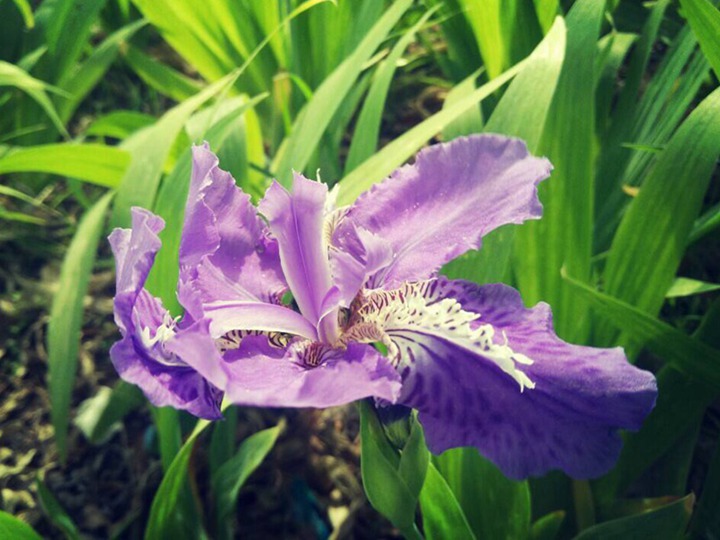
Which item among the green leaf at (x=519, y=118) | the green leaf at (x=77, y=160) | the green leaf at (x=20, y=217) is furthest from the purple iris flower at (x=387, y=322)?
the green leaf at (x=20, y=217)

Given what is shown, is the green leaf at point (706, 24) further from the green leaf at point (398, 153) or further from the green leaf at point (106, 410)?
the green leaf at point (106, 410)

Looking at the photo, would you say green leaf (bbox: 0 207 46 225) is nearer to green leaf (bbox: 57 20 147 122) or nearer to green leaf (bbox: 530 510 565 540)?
green leaf (bbox: 57 20 147 122)

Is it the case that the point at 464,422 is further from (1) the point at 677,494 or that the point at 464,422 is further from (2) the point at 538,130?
(1) the point at 677,494

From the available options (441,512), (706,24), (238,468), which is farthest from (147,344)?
(706,24)

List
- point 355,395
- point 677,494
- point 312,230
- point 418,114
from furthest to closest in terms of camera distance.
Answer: point 418,114
point 677,494
point 312,230
point 355,395

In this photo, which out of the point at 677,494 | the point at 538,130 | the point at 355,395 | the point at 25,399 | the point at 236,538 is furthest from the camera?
the point at 25,399

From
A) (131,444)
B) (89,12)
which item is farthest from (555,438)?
(89,12)

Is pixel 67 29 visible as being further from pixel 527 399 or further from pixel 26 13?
pixel 527 399

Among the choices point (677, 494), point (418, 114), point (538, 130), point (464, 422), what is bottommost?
point (677, 494)
